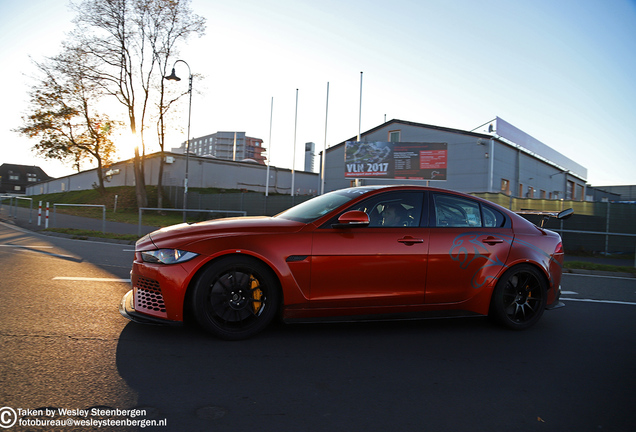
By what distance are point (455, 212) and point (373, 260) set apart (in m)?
1.23

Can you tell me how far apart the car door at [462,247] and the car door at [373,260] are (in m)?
0.15

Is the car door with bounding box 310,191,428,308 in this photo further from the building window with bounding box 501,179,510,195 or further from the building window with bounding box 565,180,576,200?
A: the building window with bounding box 565,180,576,200

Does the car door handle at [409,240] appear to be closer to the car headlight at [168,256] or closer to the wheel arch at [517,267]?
the wheel arch at [517,267]

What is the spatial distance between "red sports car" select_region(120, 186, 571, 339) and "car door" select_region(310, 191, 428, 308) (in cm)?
1

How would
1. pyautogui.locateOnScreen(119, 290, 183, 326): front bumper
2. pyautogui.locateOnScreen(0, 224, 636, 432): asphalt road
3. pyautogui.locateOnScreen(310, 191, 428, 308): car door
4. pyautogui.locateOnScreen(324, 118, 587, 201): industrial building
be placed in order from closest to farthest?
1. pyautogui.locateOnScreen(0, 224, 636, 432): asphalt road
2. pyautogui.locateOnScreen(119, 290, 183, 326): front bumper
3. pyautogui.locateOnScreen(310, 191, 428, 308): car door
4. pyautogui.locateOnScreen(324, 118, 587, 201): industrial building

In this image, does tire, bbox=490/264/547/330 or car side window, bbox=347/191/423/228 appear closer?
Answer: car side window, bbox=347/191/423/228

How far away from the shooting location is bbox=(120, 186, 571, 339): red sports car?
3855mm

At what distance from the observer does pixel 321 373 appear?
10.9ft

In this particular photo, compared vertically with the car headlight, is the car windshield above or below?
above

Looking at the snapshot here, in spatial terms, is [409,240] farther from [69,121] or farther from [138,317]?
[69,121]

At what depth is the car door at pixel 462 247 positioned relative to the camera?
448 centimetres

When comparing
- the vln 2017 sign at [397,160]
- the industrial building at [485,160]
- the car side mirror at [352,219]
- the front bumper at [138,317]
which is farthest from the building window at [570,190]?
the front bumper at [138,317]

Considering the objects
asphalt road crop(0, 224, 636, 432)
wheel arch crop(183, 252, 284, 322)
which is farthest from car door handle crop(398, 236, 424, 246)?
wheel arch crop(183, 252, 284, 322)

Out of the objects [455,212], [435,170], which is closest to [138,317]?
[455,212]
